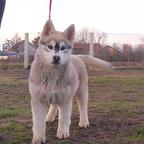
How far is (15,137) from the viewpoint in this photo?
5.04 metres

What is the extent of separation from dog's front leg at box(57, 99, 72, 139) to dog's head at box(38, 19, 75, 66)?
484 mm

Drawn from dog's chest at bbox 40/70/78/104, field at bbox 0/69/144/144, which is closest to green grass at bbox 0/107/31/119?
field at bbox 0/69/144/144

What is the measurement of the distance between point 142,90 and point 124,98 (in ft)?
4.95

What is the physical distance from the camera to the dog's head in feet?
15.2

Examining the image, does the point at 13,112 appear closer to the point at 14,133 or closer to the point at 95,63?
the point at 14,133

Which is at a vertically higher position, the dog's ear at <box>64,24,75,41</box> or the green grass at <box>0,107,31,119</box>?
the dog's ear at <box>64,24,75,41</box>

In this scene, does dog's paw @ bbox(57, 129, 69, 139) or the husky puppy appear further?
dog's paw @ bbox(57, 129, 69, 139)

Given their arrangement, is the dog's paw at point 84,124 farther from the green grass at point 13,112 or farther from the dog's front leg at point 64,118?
the green grass at point 13,112

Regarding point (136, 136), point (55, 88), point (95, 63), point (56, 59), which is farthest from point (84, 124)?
point (56, 59)

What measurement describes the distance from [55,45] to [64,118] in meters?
0.83

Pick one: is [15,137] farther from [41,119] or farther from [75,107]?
[75,107]

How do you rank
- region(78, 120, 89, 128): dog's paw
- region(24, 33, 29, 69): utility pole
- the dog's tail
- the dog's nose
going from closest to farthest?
the dog's nose
region(78, 120, 89, 128): dog's paw
the dog's tail
region(24, 33, 29, 69): utility pole

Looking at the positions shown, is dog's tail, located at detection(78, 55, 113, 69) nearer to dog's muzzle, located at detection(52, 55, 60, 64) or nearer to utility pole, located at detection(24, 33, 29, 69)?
dog's muzzle, located at detection(52, 55, 60, 64)

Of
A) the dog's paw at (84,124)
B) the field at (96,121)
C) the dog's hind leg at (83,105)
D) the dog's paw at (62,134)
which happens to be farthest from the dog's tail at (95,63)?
the dog's paw at (62,134)
